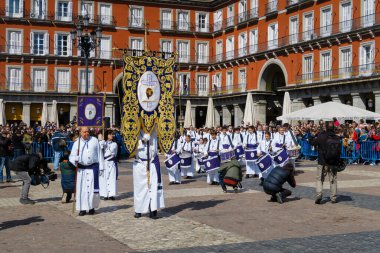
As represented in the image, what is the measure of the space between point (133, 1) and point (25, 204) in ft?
149

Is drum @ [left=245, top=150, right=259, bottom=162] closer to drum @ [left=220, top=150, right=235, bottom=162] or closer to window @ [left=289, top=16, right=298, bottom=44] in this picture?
drum @ [left=220, top=150, right=235, bottom=162]

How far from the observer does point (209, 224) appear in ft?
31.9

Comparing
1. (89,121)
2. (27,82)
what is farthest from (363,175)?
(27,82)

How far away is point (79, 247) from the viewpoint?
26.0 feet

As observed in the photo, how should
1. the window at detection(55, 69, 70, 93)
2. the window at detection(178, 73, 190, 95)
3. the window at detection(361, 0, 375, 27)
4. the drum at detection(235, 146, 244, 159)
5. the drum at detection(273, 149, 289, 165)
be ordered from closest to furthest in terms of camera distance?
the drum at detection(273, 149, 289, 165) < the drum at detection(235, 146, 244, 159) < the window at detection(361, 0, 375, 27) < the window at detection(55, 69, 70, 93) < the window at detection(178, 73, 190, 95)

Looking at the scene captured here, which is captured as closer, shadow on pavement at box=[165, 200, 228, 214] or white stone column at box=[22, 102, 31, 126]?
shadow on pavement at box=[165, 200, 228, 214]

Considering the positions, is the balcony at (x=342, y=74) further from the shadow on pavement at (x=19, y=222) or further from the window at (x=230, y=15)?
the shadow on pavement at (x=19, y=222)

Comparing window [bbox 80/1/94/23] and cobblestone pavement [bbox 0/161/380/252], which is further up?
window [bbox 80/1/94/23]

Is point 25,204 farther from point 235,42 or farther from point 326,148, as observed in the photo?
point 235,42

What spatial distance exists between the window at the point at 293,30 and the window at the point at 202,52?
→ 1573 cm

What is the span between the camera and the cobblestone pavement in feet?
26.2

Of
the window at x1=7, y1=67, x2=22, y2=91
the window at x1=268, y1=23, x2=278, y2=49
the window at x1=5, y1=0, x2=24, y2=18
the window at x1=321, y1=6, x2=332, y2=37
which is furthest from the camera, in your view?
the window at x1=7, y1=67, x2=22, y2=91

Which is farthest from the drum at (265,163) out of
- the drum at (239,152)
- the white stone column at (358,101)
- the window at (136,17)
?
the window at (136,17)

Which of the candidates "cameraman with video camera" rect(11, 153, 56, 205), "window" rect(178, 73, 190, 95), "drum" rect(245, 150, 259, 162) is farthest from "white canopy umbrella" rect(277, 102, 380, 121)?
"window" rect(178, 73, 190, 95)
